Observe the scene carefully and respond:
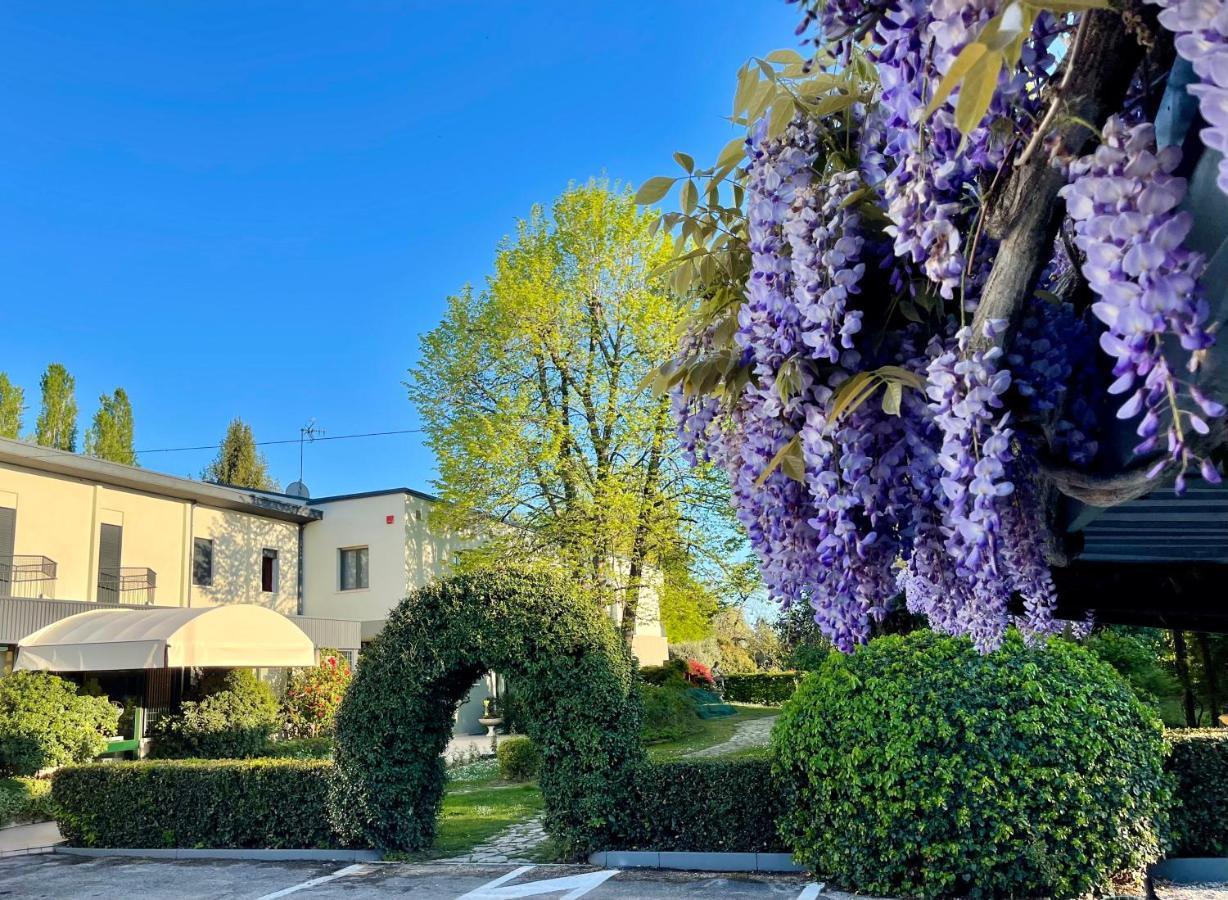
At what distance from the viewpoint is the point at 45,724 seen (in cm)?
1491

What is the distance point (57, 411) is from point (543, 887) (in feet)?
108

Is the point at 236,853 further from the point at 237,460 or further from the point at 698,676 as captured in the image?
the point at 237,460

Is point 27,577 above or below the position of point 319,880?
above

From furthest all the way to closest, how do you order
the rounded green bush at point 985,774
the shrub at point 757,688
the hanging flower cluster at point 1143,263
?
the shrub at point 757,688 → the rounded green bush at point 985,774 → the hanging flower cluster at point 1143,263

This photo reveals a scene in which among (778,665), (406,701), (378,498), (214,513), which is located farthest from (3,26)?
(778,665)

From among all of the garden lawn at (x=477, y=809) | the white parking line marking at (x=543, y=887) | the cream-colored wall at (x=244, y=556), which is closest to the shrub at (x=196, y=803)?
the garden lawn at (x=477, y=809)

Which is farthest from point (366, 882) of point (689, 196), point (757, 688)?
point (757, 688)

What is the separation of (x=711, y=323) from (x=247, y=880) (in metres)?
10.4

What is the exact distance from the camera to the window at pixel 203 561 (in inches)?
939

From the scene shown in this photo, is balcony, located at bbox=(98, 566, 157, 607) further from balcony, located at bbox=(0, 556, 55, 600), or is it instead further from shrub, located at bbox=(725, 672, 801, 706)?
shrub, located at bbox=(725, 672, 801, 706)

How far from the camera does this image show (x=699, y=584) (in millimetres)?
20469

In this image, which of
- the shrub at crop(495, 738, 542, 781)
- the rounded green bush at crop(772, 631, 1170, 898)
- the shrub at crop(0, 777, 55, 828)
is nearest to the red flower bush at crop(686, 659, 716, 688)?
the shrub at crop(495, 738, 542, 781)

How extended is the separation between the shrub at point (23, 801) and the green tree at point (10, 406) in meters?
21.4

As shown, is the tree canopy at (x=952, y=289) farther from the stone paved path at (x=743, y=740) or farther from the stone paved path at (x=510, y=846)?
the stone paved path at (x=743, y=740)
